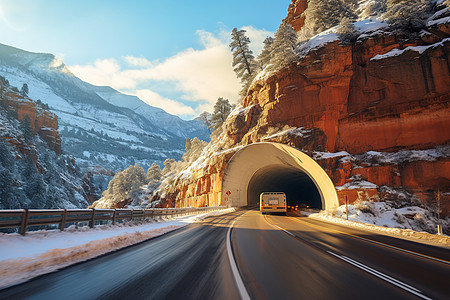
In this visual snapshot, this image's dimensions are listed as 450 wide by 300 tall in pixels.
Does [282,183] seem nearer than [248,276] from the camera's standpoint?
No

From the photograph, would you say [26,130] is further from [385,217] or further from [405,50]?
[405,50]

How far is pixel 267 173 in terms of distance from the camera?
46.3 metres

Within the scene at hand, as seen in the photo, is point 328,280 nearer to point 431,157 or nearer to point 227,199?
point 431,157

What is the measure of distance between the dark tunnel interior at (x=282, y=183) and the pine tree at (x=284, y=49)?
16324mm

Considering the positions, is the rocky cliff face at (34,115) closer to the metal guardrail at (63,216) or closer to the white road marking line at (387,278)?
the metal guardrail at (63,216)

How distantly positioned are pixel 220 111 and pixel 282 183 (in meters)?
24.9

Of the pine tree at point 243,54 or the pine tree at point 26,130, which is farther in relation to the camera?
the pine tree at point 26,130

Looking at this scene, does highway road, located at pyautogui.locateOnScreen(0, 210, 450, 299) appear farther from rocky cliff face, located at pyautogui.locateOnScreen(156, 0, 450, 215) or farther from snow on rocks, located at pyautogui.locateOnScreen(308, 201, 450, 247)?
rocky cliff face, located at pyautogui.locateOnScreen(156, 0, 450, 215)

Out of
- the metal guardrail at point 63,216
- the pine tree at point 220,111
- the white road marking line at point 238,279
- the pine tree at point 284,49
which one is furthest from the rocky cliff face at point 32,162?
the pine tree at point 284,49

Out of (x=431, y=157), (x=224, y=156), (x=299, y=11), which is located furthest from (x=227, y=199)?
(x=299, y=11)

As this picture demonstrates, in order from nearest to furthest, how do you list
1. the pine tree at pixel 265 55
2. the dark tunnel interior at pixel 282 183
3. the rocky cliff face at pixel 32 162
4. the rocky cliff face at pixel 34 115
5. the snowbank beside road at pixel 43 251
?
1. the snowbank beside road at pixel 43 251
2. the dark tunnel interior at pixel 282 183
3. the pine tree at pixel 265 55
4. the rocky cliff face at pixel 32 162
5. the rocky cliff face at pixel 34 115

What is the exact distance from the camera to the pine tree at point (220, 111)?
61500mm

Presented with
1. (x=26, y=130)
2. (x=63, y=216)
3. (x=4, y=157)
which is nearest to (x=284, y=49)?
(x=63, y=216)

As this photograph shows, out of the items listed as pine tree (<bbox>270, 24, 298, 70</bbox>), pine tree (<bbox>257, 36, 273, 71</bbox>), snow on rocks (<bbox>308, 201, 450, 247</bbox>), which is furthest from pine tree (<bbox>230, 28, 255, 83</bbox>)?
snow on rocks (<bbox>308, 201, 450, 247</bbox>)
